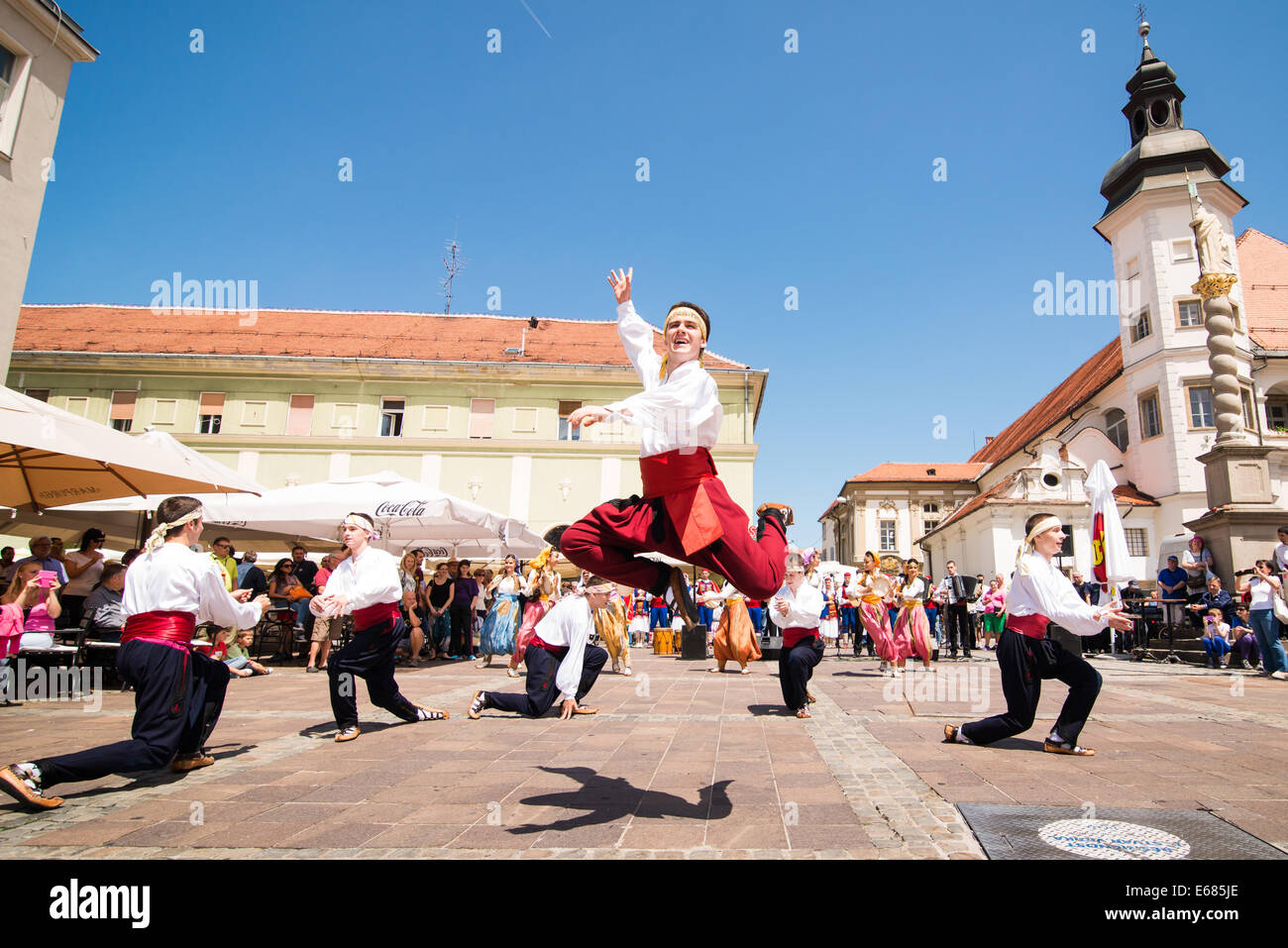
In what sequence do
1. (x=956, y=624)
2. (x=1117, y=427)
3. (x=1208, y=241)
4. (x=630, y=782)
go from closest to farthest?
(x=630, y=782)
(x=956, y=624)
(x=1208, y=241)
(x=1117, y=427)

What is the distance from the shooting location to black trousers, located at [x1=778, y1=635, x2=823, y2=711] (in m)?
7.51

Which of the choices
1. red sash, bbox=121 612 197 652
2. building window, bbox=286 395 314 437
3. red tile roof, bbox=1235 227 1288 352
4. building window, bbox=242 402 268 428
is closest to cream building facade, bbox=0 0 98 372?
red sash, bbox=121 612 197 652

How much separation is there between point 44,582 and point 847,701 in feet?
32.3

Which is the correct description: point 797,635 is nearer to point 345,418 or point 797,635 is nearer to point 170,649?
point 170,649

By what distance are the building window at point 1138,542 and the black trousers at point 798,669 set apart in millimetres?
36369

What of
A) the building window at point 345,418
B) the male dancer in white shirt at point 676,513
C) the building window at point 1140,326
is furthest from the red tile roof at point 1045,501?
the male dancer in white shirt at point 676,513

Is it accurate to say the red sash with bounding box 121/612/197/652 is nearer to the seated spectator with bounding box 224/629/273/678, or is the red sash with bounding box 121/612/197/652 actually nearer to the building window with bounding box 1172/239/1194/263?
the seated spectator with bounding box 224/629/273/678

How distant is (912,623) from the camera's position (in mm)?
12727

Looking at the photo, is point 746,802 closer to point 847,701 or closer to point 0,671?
point 847,701

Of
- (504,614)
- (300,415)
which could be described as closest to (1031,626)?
(504,614)

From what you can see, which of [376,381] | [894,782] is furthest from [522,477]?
[894,782]

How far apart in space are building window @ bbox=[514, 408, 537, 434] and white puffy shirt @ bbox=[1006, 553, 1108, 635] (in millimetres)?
29385

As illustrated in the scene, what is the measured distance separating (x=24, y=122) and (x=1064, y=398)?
57930 mm

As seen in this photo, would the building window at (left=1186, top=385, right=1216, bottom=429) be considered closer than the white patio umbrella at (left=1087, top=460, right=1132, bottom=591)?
No
